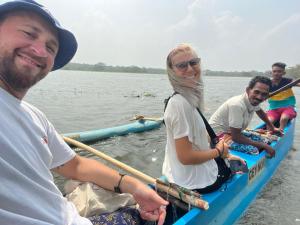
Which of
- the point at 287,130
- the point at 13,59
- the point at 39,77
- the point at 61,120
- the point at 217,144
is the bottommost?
the point at 61,120

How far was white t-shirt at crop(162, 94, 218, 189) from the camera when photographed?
273cm

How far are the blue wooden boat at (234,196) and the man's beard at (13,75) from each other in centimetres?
185

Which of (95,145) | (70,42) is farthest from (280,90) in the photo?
(70,42)

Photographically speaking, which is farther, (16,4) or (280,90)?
(280,90)

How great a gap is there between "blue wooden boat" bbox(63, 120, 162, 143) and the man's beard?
6158mm

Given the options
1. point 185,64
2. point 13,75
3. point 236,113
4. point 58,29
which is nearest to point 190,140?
point 185,64

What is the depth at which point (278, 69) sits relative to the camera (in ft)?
24.8

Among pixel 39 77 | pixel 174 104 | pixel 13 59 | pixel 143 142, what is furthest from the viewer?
pixel 143 142

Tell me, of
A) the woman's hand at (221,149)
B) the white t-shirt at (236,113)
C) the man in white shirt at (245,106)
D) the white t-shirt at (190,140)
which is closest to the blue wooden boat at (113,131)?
the white t-shirt at (236,113)

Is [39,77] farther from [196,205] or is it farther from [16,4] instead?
[196,205]

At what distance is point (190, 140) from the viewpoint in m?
2.75

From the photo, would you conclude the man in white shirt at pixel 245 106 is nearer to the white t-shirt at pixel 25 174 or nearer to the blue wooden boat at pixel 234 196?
the blue wooden boat at pixel 234 196

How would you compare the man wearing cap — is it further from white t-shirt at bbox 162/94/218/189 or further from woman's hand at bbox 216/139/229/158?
woman's hand at bbox 216/139/229/158

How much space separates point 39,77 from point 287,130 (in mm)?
6883
